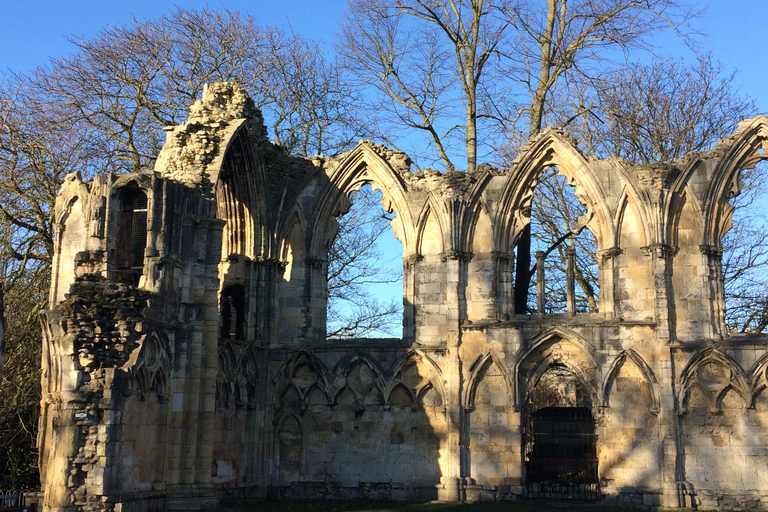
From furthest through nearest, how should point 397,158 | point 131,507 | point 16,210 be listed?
point 16,210 < point 397,158 < point 131,507

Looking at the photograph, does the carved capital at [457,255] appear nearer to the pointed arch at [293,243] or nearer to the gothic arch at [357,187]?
the gothic arch at [357,187]

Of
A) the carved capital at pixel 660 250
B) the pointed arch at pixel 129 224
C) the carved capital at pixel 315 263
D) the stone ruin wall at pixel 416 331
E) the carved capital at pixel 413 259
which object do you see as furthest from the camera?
the carved capital at pixel 315 263

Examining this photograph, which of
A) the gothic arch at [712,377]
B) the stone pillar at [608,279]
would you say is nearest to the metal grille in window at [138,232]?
the stone pillar at [608,279]

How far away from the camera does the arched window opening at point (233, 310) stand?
58.0 ft

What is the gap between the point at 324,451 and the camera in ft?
56.4

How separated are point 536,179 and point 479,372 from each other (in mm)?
3751

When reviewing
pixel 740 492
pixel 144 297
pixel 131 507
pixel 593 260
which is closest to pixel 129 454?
pixel 131 507

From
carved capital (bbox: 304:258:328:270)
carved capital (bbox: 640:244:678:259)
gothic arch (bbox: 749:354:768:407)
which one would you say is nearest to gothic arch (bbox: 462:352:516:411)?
carved capital (bbox: 640:244:678:259)

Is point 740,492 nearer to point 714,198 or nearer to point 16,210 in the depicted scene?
point 714,198

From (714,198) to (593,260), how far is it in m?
7.28

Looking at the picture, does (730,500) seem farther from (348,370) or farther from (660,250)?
(348,370)

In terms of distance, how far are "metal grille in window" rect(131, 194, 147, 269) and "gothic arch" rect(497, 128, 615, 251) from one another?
633 centimetres

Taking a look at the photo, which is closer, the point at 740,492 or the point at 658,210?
the point at 740,492

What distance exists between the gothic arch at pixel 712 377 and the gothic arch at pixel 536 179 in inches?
105
